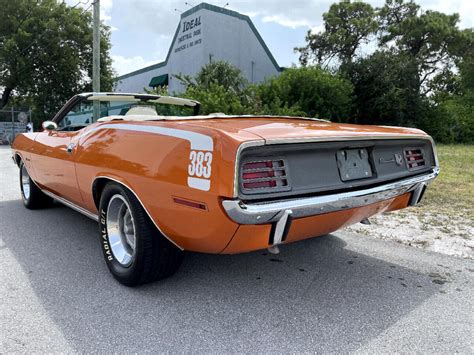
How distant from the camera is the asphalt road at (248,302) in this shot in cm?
210

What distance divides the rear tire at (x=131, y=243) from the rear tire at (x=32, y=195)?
8.08 ft

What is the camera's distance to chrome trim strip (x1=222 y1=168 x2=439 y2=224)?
1.97 metres

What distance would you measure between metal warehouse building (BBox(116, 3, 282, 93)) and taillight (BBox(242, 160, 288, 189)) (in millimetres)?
23684

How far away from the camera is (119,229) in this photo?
2895 mm

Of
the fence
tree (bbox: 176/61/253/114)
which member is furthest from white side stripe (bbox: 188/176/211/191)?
the fence

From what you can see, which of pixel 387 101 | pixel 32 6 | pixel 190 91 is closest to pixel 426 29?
pixel 387 101

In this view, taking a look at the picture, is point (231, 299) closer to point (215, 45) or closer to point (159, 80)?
point (215, 45)

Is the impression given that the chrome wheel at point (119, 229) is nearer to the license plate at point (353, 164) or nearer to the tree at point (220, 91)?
the license plate at point (353, 164)

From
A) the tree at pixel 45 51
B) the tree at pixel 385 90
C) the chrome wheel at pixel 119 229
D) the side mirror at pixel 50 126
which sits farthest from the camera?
the tree at pixel 45 51

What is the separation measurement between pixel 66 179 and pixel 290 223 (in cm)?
237

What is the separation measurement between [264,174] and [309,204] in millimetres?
301

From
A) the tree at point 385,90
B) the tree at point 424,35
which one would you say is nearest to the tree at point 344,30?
the tree at point 424,35

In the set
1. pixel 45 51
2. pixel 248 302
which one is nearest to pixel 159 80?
pixel 45 51

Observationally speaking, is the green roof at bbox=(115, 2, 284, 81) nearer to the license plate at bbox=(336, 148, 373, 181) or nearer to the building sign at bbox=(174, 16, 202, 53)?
the building sign at bbox=(174, 16, 202, 53)
